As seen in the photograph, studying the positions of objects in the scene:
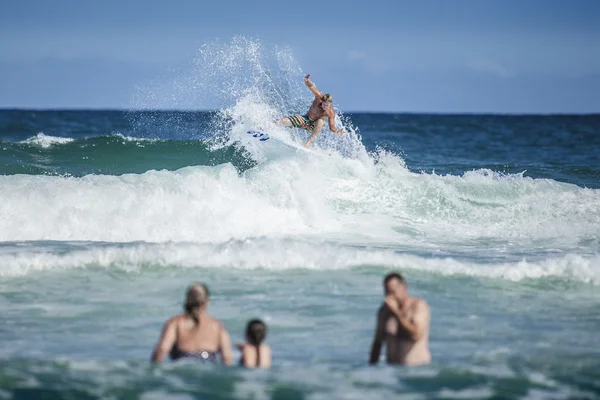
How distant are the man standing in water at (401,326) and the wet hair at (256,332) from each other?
1038 millimetres

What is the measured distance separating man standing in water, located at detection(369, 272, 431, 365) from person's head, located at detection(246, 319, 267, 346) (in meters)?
1.04

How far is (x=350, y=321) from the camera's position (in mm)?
9555

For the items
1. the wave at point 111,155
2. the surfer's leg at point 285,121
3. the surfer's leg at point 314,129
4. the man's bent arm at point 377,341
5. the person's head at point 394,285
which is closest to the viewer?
the person's head at point 394,285

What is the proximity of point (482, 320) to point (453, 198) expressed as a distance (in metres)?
9.94

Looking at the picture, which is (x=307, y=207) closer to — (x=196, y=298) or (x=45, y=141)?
(x=196, y=298)

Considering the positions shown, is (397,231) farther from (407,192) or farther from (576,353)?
(576,353)

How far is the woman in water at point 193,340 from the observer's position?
284 inches

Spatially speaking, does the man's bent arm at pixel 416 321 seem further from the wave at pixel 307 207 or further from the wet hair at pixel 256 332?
the wave at pixel 307 207

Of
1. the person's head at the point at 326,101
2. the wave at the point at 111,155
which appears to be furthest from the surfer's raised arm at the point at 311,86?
the wave at the point at 111,155

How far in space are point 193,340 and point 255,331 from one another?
56 cm

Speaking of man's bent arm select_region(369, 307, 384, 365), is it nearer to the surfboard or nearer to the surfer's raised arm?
the surfer's raised arm

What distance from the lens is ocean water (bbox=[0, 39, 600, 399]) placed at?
7293mm

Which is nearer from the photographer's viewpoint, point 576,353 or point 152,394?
point 152,394

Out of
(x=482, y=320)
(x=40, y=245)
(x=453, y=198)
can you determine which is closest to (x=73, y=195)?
(x=40, y=245)
